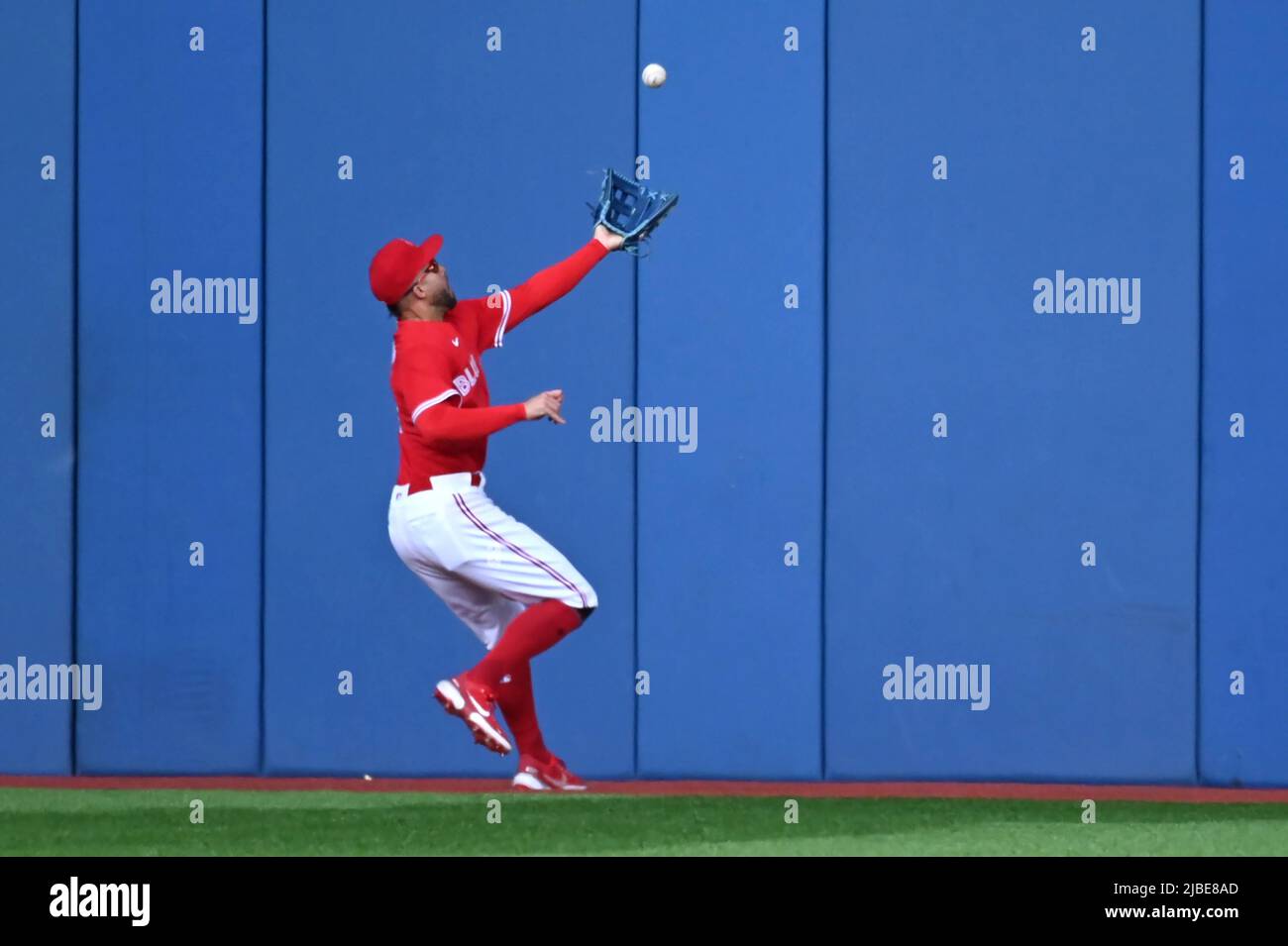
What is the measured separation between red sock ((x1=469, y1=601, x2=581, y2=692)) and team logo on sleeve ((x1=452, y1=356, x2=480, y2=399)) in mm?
803

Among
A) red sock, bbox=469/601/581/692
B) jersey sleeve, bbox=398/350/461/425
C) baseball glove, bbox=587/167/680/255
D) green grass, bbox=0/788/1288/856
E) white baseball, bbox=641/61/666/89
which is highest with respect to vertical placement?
white baseball, bbox=641/61/666/89

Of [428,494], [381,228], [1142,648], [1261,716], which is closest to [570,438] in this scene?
[381,228]

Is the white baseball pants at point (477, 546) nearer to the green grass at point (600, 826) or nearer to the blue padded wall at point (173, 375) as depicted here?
the green grass at point (600, 826)

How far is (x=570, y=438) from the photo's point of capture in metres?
9.31

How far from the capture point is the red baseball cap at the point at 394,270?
7246 mm

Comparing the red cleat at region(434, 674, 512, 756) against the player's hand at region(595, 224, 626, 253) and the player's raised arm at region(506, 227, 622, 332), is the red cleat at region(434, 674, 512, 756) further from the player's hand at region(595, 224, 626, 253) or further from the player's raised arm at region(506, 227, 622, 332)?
the player's hand at region(595, 224, 626, 253)

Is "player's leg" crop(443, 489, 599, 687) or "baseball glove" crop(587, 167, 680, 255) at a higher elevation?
"baseball glove" crop(587, 167, 680, 255)

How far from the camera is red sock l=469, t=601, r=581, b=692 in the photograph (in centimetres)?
712

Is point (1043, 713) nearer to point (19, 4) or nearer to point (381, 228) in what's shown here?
point (381, 228)

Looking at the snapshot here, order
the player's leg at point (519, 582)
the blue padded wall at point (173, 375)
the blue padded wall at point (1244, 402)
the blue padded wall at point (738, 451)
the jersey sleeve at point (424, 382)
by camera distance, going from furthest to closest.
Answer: the blue padded wall at point (173, 375)
the blue padded wall at point (738, 451)
the blue padded wall at point (1244, 402)
the player's leg at point (519, 582)
the jersey sleeve at point (424, 382)

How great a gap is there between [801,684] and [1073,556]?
4.41 ft

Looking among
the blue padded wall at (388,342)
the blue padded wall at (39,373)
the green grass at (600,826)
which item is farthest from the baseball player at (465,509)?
the blue padded wall at (39,373)

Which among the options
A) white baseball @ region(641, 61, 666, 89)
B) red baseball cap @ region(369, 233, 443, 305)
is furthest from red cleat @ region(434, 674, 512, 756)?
white baseball @ region(641, 61, 666, 89)

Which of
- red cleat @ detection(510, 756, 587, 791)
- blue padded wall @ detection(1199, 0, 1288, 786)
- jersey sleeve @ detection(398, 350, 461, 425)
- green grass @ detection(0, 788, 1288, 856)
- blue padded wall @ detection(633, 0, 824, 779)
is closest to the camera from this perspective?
green grass @ detection(0, 788, 1288, 856)
